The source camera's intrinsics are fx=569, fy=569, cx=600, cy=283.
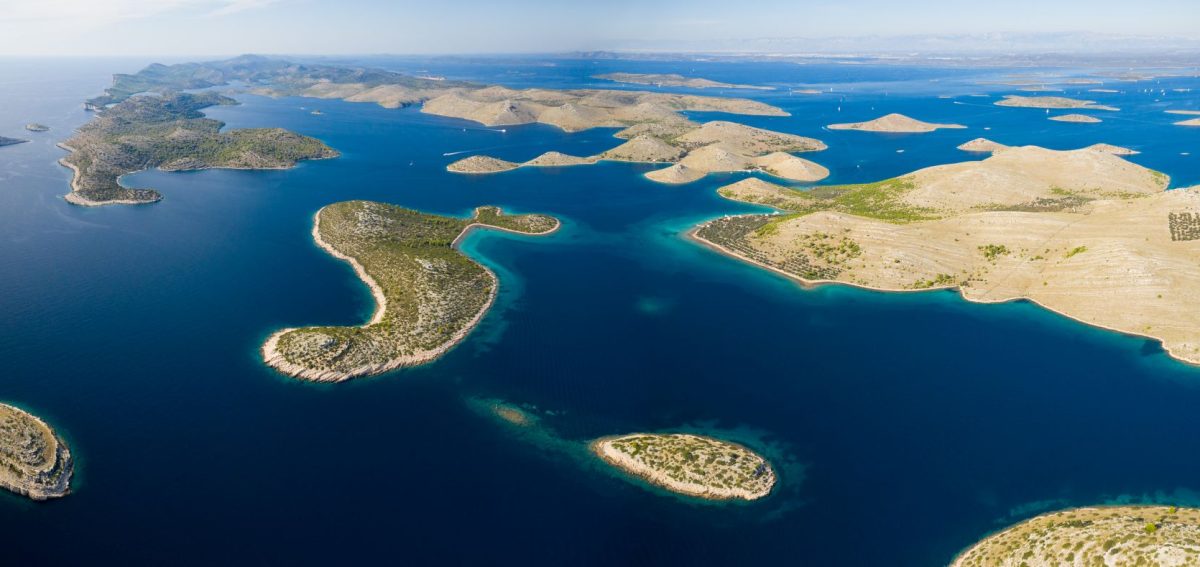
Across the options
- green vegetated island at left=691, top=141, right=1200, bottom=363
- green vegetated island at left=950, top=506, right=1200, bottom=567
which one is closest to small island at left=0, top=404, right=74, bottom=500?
green vegetated island at left=950, top=506, right=1200, bottom=567

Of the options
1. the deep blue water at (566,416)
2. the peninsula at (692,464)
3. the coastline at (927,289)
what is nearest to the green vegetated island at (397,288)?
the deep blue water at (566,416)

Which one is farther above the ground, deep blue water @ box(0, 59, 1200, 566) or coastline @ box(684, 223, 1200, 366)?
coastline @ box(684, 223, 1200, 366)

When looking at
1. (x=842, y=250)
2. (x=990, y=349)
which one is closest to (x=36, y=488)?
(x=990, y=349)

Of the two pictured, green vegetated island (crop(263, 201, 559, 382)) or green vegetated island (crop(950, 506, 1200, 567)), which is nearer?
green vegetated island (crop(950, 506, 1200, 567))

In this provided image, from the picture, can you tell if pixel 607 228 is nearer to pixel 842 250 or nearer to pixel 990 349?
pixel 842 250

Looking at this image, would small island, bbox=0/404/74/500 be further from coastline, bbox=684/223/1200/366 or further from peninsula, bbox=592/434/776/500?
coastline, bbox=684/223/1200/366

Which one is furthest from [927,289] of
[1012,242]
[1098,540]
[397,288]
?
[397,288]

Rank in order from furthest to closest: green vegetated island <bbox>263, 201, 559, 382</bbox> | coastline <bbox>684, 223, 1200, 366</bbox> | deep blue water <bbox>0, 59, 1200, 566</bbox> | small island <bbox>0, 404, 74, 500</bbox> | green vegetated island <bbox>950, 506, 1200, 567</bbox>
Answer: coastline <bbox>684, 223, 1200, 366</bbox> → green vegetated island <bbox>263, 201, 559, 382</bbox> → small island <bbox>0, 404, 74, 500</bbox> → deep blue water <bbox>0, 59, 1200, 566</bbox> → green vegetated island <bbox>950, 506, 1200, 567</bbox>

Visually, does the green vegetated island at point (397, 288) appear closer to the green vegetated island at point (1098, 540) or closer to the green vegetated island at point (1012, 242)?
the green vegetated island at point (1012, 242)
